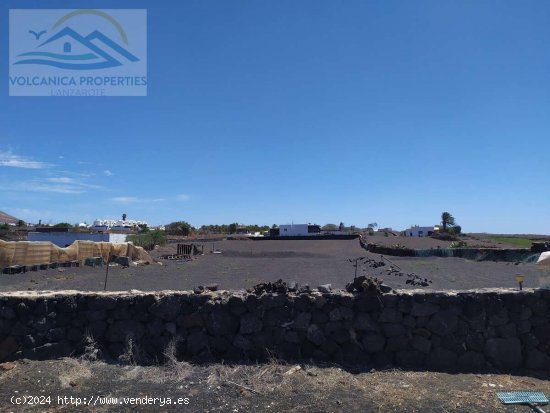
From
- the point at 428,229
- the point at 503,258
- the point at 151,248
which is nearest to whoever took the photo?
the point at 503,258

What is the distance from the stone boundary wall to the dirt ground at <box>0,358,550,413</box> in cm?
35

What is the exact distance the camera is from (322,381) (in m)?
6.31

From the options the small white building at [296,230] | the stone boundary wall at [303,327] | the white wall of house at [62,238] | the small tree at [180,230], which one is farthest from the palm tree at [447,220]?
the stone boundary wall at [303,327]

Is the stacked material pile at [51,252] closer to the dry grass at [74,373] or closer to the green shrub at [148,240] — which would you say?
the green shrub at [148,240]

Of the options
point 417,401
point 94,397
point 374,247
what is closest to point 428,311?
point 417,401

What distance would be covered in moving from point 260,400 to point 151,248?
42798 millimetres

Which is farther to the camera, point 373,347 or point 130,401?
point 373,347

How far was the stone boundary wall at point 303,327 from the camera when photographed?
277 inches

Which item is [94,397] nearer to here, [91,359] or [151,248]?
[91,359]

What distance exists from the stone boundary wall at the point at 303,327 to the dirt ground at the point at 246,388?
0.35 m

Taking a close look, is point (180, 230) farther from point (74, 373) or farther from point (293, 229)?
point (74, 373)

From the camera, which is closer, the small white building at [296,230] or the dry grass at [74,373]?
the dry grass at [74,373]

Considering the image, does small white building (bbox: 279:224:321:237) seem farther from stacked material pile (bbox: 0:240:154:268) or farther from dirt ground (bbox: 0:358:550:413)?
dirt ground (bbox: 0:358:550:413)

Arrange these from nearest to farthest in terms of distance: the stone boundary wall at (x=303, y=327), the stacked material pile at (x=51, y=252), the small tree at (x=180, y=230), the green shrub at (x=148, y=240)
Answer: the stone boundary wall at (x=303, y=327) → the stacked material pile at (x=51, y=252) → the green shrub at (x=148, y=240) → the small tree at (x=180, y=230)
